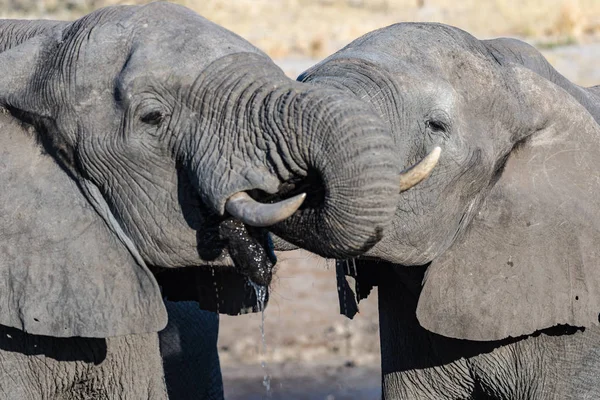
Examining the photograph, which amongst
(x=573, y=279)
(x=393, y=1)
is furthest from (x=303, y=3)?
(x=573, y=279)

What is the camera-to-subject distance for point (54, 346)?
12.8ft

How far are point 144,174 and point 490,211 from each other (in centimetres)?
113

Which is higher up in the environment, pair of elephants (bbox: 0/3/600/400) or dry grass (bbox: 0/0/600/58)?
dry grass (bbox: 0/0/600/58)

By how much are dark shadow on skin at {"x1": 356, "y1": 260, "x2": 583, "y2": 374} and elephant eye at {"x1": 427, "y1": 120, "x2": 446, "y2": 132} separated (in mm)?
541

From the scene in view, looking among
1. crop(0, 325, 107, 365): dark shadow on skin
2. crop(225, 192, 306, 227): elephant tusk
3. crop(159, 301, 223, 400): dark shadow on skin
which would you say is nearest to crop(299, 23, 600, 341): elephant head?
crop(225, 192, 306, 227): elephant tusk

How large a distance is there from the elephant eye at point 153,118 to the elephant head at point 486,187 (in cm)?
55

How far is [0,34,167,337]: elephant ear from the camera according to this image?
3.73 meters

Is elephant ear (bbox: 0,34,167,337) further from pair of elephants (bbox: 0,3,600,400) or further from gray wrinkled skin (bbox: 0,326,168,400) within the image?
gray wrinkled skin (bbox: 0,326,168,400)

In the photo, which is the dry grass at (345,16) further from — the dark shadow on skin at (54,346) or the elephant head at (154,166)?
the elephant head at (154,166)

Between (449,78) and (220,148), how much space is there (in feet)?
2.82

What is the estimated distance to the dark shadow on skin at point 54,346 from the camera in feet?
12.7

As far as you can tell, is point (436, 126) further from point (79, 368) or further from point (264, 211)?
point (79, 368)

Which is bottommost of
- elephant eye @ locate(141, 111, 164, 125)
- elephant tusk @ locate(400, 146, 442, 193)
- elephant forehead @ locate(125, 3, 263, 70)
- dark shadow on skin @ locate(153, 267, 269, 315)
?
dark shadow on skin @ locate(153, 267, 269, 315)

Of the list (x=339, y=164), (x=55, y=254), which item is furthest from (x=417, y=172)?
(x=55, y=254)
